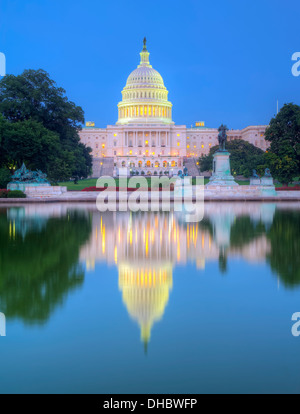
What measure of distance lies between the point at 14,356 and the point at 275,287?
16.4ft

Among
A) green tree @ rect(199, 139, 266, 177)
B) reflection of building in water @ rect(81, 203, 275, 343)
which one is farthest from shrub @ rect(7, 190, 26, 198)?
green tree @ rect(199, 139, 266, 177)

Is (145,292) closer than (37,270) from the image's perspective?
Yes

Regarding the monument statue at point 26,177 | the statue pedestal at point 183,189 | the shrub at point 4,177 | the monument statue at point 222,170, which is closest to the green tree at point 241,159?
the monument statue at point 222,170

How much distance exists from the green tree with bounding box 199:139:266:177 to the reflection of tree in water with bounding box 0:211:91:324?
177ft

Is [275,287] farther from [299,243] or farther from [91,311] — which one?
[299,243]

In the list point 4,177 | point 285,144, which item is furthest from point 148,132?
point 4,177

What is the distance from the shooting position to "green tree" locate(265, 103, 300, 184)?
4831cm

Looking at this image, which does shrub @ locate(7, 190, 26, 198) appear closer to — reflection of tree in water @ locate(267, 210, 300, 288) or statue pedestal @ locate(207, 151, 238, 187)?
statue pedestal @ locate(207, 151, 238, 187)

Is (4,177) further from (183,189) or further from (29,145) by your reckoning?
(183,189)

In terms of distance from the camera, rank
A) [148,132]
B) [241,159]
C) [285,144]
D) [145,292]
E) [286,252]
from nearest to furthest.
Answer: [145,292] < [286,252] < [285,144] < [241,159] < [148,132]

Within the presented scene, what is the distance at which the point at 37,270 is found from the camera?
9.94 metres

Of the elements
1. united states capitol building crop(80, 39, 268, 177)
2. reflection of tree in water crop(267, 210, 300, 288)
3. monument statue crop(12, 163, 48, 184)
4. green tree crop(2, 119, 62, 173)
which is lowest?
reflection of tree in water crop(267, 210, 300, 288)

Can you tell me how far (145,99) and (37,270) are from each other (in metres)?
128

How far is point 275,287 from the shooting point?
28.3 ft
